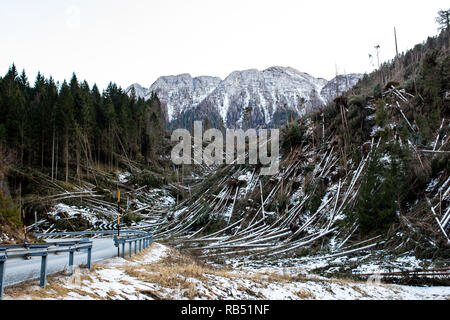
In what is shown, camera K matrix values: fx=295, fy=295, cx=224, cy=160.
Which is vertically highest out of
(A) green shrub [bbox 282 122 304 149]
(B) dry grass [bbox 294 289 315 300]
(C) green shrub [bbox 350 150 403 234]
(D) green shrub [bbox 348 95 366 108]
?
(D) green shrub [bbox 348 95 366 108]


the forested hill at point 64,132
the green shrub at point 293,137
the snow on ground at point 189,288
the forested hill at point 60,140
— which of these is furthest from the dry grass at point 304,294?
the forested hill at point 64,132

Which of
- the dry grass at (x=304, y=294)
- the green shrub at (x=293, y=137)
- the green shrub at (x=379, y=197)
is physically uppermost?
the green shrub at (x=293, y=137)

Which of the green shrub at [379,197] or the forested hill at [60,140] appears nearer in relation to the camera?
the green shrub at [379,197]

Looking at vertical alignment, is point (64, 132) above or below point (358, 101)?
above

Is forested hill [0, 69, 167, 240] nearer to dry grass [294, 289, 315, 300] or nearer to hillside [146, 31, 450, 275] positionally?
hillside [146, 31, 450, 275]

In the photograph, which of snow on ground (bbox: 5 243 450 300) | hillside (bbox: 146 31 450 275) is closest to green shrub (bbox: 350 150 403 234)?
hillside (bbox: 146 31 450 275)

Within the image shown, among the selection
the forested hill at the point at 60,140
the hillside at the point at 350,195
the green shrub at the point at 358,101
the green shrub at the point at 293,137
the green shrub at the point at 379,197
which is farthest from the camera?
the forested hill at the point at 60,140

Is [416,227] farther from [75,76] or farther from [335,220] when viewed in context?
[75,76]

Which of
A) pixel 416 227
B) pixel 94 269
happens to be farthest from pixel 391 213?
pixel 94 269

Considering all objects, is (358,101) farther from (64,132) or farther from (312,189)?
(64,132)

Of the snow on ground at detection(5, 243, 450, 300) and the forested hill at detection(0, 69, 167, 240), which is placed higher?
the forested hill at detection(0, 69, 167, 240)

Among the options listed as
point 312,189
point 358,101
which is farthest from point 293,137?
point 312,189

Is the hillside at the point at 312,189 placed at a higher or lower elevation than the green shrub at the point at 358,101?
lower

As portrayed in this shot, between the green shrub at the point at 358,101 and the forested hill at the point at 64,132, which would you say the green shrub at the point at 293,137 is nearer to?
the green shrub at the point at 358,101
